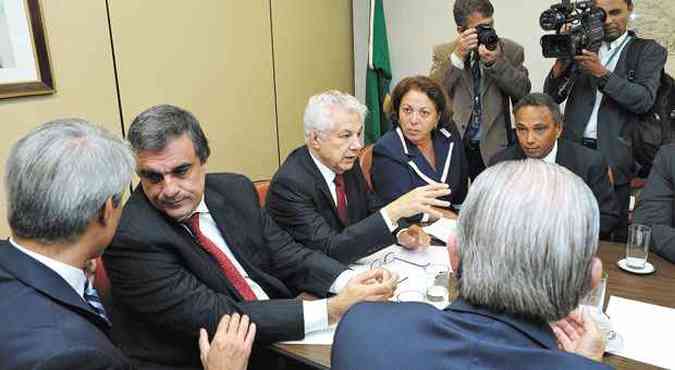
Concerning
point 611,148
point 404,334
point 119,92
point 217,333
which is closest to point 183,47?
point 119,92

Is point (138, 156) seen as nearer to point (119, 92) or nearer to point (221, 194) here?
point (221, 194)

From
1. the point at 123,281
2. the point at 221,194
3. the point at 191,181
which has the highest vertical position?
the point at 191,181

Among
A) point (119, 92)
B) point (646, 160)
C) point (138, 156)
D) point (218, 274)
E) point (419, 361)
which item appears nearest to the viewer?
point (419, 361)

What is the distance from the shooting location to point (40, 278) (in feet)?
3.52

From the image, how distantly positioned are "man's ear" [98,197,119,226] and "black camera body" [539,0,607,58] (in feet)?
8.13

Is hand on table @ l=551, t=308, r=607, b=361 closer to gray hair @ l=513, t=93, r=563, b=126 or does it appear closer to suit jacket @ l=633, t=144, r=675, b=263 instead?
suit jacket @ l=633, t=144, r=675, b=263

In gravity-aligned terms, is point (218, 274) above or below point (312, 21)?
below

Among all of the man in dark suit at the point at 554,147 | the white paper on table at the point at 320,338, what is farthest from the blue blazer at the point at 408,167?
the white paper on table at the point at 320,338

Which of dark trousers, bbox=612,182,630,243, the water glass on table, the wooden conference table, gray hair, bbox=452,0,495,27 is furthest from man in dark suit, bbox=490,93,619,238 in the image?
gray hair, bbox=452,0,495,27

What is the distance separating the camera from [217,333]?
4.74 feet

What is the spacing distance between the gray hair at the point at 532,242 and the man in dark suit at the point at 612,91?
202cm

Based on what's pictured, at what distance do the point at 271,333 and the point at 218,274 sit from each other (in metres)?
0.30

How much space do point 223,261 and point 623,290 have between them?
1311 mm

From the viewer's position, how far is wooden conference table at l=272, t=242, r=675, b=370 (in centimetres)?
134
